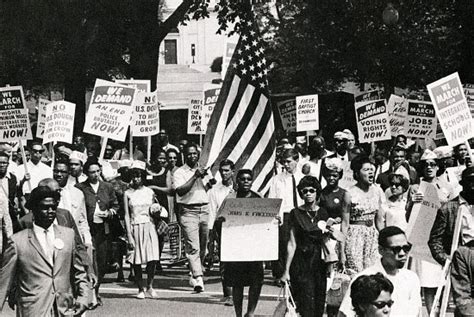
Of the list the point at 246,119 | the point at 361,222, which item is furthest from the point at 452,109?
the point at 246,119

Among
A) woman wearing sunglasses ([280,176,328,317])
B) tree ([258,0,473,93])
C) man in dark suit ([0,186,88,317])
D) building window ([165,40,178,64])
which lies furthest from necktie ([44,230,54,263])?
building window ([165,40,178,64])

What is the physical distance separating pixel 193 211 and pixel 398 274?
7.87 m

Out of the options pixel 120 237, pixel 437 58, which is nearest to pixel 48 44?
pixel 437 58

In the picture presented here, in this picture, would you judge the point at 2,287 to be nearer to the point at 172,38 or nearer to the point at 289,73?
the point at 289,73

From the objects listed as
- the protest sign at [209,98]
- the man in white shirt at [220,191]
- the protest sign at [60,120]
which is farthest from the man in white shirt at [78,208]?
the protest sign at [209,98]

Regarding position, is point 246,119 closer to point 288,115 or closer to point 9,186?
point 9,186

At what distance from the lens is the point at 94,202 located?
A: 12.9 metres

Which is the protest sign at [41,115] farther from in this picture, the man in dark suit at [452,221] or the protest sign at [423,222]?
the man in dark suit at [452,221]

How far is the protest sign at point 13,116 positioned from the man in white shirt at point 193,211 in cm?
326

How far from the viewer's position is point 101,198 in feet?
44.0

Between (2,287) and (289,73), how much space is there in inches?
1230

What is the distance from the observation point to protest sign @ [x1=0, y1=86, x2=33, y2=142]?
17.2 metres

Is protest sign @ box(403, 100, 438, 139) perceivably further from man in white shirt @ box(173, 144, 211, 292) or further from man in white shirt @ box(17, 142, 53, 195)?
man in white shirt @ box(17, 142, 53, 195)

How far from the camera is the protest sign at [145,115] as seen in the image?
2016 centimetres
